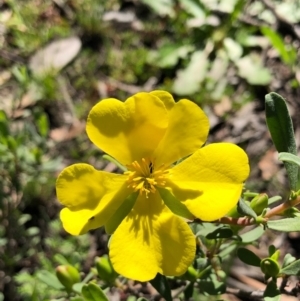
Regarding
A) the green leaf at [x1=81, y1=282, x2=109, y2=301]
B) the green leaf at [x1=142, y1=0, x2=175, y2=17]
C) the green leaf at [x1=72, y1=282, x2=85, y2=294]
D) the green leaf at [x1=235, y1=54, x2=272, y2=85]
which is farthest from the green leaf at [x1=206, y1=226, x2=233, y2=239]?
the green leaf at [x1=142, y1=0, x2=175, y2=17]

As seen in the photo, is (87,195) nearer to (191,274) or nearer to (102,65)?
(191,274)

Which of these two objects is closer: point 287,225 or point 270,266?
point 287,225

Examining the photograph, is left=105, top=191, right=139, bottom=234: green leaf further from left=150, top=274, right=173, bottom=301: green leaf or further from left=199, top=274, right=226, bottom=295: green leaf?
left=199, top=274, right=226, bottom=295: green leaf

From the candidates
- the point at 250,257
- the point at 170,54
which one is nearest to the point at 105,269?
the point at 250,257

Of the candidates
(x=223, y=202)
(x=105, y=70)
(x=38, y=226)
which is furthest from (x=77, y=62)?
(x=223, y=202)

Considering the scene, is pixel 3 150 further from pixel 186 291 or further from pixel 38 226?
pixel 186 291

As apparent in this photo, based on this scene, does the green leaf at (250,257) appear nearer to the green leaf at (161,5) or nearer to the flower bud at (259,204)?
the flower bud at (259,204)
